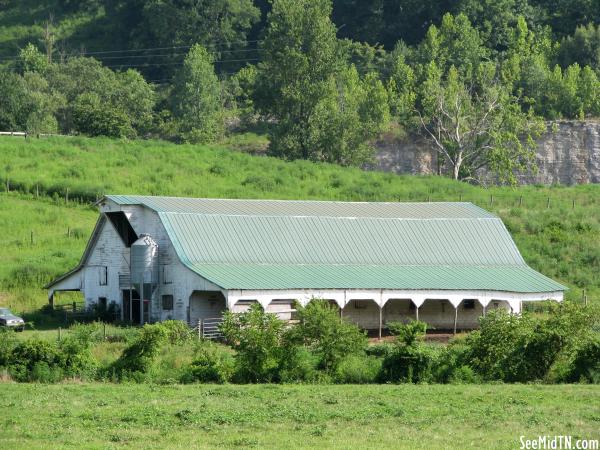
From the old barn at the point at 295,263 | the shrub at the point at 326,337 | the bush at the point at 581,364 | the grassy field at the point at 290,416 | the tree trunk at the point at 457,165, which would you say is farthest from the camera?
the tree trunk at the point at 457,165

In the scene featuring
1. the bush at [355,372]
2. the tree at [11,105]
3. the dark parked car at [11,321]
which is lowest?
the bush at [355,372]

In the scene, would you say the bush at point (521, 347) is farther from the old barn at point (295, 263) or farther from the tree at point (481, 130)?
the tree at point (481, 130)

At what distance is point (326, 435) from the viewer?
1213 inches

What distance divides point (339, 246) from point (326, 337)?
17.1 meters

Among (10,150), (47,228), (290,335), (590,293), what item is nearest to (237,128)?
(10,150)

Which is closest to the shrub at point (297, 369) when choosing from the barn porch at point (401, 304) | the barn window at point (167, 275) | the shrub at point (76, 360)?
the shrub at point (76, 360)

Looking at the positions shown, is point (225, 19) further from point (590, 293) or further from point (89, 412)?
point (89, 412)

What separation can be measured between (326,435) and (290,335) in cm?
1006

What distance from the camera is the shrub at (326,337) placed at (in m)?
41.0

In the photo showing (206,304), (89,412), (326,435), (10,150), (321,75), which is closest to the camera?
(326,435)

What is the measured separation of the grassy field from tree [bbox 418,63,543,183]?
60166 millimetres

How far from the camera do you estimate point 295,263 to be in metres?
56.0

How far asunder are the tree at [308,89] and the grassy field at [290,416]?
5944cm

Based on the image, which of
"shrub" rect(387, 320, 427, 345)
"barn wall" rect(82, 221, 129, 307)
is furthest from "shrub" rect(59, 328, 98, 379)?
"barn wall" rect(82, 221, 129, 307)
